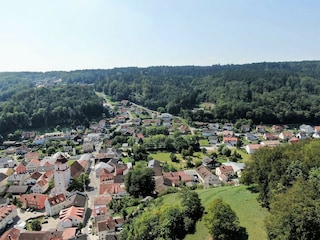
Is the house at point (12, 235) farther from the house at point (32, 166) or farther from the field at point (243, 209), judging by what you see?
the house at point (32, 166)

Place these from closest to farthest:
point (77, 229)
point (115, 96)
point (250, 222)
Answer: point (250, 222), point (77, 229), point (115, 96)

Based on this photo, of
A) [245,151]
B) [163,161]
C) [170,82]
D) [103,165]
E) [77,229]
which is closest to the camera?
[77,229]

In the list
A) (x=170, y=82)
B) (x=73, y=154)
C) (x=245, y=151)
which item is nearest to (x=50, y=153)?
(x=73, y=154)

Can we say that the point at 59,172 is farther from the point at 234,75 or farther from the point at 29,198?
the point at 234,75

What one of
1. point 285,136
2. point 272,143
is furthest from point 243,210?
point 285,136

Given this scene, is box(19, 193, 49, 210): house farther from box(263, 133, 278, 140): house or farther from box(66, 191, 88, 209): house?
box(263, 133, 278, 140): house

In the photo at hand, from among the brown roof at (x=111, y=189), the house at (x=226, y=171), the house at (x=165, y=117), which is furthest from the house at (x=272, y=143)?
the brown roof at (x=111, y=189)
